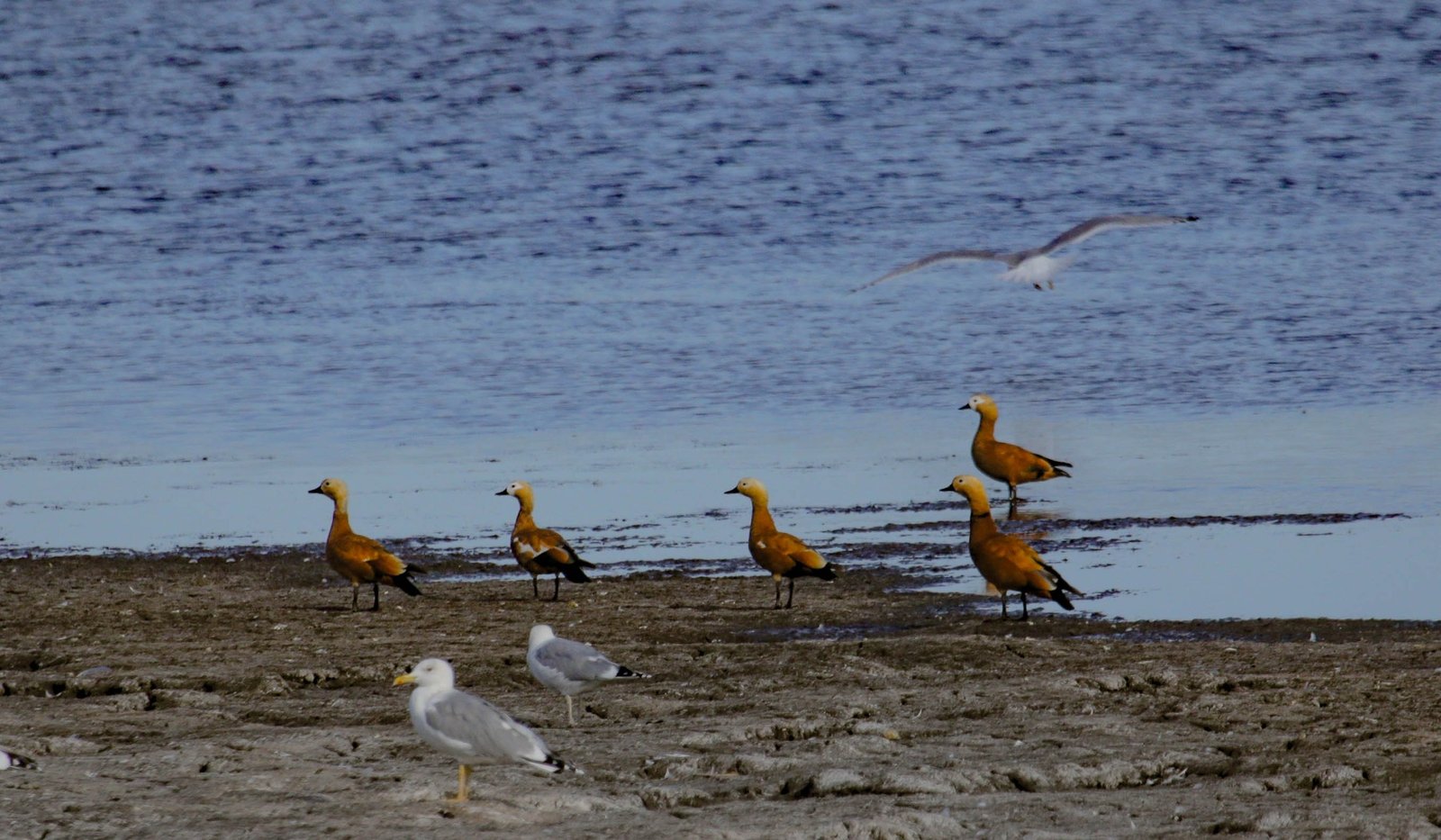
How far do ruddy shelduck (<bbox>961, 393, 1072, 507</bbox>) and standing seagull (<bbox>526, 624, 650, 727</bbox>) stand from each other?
723cm

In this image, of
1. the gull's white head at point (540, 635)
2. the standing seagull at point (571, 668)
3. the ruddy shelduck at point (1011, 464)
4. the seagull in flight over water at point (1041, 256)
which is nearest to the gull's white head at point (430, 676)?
the standing seagull at point (571, 668)

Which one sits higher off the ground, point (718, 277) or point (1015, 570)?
point (718, 277)

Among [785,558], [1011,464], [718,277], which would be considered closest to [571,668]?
[785,558]

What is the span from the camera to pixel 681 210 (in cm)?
3366

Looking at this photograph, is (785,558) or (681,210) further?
(681,210)

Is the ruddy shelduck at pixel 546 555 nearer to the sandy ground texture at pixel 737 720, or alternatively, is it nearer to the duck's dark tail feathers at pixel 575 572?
the duck's dark tail feathers at pixel 575 572

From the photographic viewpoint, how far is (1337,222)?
30.8m

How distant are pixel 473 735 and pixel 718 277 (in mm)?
21594

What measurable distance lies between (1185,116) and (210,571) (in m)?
32.5

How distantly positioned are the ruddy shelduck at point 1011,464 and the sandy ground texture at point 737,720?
356cm

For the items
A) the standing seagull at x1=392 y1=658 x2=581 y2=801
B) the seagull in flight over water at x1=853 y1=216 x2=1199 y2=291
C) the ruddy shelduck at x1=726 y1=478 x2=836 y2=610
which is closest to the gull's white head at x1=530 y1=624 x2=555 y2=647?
the standing seagull at x1=392 y1=658 x2=581 y2=801

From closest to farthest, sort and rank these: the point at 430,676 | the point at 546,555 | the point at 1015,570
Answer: the point at 430,676 < the point at 1015,570 < the point at 546,555

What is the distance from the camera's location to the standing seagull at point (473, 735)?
6469 mm

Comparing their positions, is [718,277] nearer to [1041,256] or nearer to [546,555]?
[1041,256]
